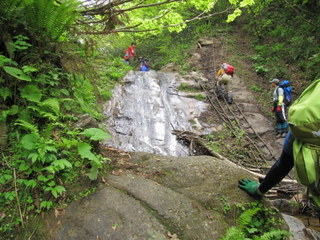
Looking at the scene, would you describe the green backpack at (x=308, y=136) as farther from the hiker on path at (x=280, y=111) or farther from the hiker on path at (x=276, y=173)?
the hiker on path at (x=280, y=111)

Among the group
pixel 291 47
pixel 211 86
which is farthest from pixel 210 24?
pixel 211 86

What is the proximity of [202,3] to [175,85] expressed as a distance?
19.8 ft

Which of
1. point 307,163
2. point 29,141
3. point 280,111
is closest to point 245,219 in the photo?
point 307,163

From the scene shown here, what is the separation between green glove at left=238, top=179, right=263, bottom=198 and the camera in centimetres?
310

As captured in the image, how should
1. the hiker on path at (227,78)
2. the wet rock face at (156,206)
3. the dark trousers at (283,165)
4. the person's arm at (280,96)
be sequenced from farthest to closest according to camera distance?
1. the hiker on path at (227,78)
2. the person's arm at (280,96)
3. the dark trousers at (283,165)
4. the wet rock face at (156,206)

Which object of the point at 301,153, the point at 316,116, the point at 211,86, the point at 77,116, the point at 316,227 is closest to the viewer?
the point at 316,116

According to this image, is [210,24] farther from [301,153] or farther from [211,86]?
[301,153]

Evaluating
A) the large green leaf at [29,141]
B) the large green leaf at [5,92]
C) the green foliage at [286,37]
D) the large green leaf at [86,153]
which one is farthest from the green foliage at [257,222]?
the green foliage at [286,37]

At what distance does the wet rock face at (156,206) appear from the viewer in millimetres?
2203

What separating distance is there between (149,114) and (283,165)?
632 centimetres

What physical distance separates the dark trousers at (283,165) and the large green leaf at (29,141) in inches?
118

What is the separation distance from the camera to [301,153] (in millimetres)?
2055

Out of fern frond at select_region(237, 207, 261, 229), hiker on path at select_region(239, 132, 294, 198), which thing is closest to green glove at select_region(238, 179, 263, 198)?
hiker on path at select_region(239, 132, 294, 198)

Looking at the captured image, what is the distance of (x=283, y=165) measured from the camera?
102 inches
